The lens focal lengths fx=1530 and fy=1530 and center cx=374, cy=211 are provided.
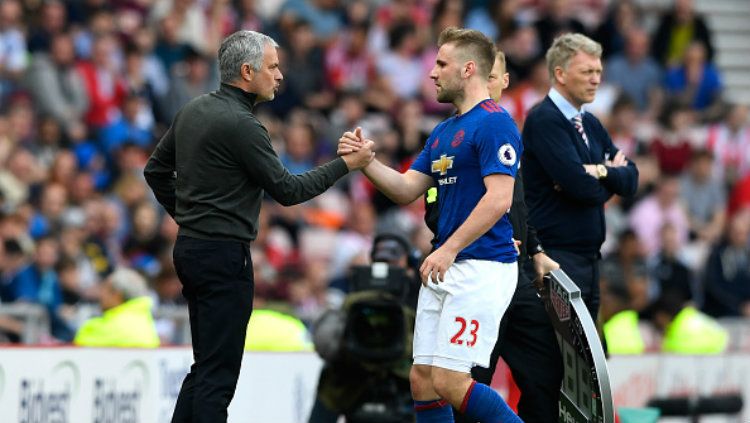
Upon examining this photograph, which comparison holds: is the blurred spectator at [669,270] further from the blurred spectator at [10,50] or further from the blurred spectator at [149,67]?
the blurred spectator at [10,50]

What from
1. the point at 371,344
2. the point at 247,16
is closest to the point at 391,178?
the point at 371,344

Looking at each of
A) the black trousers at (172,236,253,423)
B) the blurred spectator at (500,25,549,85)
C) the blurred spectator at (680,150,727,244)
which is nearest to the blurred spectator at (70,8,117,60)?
the blurred spectator at (500,25,549,85)

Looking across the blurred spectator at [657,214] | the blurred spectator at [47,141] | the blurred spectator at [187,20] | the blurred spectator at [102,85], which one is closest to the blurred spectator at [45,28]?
the blurred spectator at [102,85]

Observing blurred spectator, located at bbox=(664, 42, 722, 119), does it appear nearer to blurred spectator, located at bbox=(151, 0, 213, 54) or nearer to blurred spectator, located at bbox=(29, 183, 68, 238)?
blurred spectator, located at bbox=(151, 0, 213, 54)

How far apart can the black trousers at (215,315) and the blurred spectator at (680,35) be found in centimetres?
1355

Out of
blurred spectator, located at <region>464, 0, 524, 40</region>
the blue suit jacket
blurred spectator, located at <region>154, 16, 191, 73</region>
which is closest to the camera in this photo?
the blue suit jacket

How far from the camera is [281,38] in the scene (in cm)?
1752

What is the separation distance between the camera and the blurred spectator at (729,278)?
16.9 m

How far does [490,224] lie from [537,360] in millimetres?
1298

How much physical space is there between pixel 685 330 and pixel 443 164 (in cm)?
752

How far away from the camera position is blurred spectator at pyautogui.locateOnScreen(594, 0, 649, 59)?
19.9m

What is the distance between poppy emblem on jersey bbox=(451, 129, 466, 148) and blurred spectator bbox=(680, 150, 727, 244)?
1094 cm

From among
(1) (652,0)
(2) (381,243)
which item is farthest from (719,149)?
(2) (381,243)

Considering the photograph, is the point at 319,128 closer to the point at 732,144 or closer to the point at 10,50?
the point at 10,50
